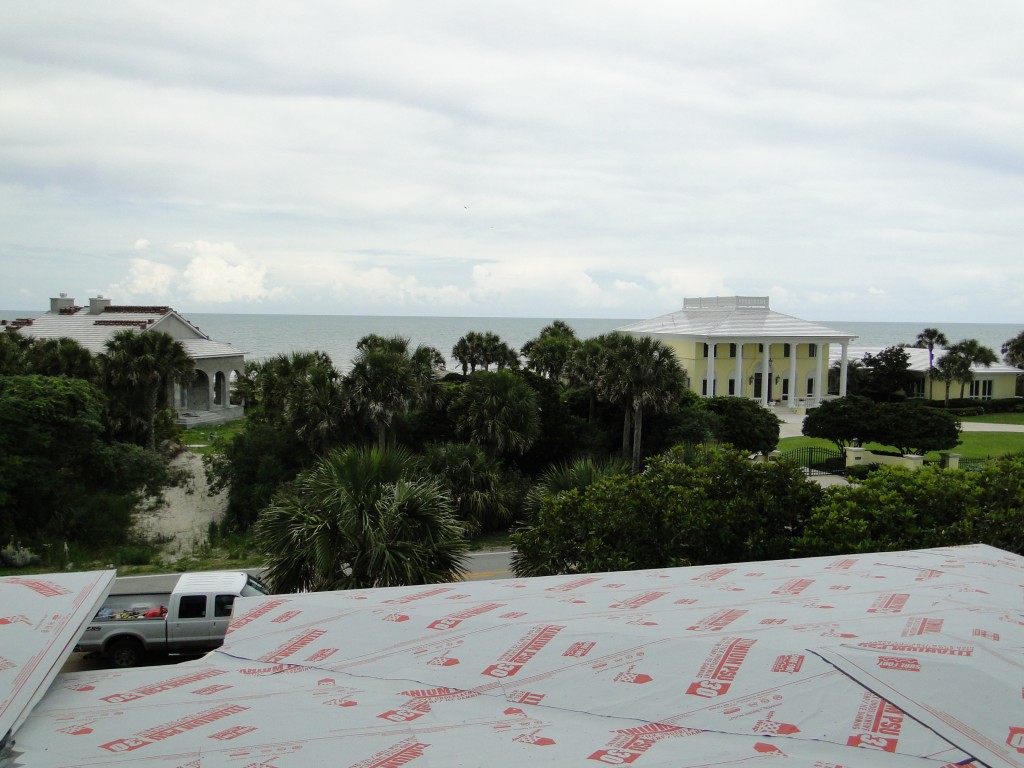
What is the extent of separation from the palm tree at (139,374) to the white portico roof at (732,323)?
126 ft

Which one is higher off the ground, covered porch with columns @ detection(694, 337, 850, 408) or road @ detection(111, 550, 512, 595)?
covered porch with columns @ detection(694, 337, 850, 408)

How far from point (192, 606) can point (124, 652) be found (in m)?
1.36

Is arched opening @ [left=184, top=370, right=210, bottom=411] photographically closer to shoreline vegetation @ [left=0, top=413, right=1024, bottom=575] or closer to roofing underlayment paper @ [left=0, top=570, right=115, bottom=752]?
shoreline vegetation @ [left=0, top=413, right=1024, bottom=575]

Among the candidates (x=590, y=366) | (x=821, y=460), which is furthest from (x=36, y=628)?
(x=821, y=460)

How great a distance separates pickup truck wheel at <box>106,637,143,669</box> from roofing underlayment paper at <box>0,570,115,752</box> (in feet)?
22.0

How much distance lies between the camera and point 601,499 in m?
15.4

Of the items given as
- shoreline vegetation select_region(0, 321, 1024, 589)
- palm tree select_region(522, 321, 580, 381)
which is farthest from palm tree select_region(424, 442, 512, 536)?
palm tree select_region(522, 321, 580, 381)

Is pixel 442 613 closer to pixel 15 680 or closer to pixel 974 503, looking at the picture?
pixel 15 680

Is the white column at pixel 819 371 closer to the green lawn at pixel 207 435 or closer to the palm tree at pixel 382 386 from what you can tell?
the palm tree at pixel 382 386

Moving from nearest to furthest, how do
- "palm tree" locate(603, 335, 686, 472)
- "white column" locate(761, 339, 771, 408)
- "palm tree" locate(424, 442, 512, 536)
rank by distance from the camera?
1. "palm tree" locate(424, 442, 512, 536)
2. "palm tree" locate(603, 335, 686, 472)
3. "white column" locate(761, 339, 771, 408)

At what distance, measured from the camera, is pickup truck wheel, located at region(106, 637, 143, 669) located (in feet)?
47.5

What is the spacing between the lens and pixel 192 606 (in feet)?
49.2

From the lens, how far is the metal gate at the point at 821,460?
36875 millimetres

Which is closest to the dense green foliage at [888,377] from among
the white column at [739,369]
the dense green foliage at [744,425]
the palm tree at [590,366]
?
the white column at [739,369]
